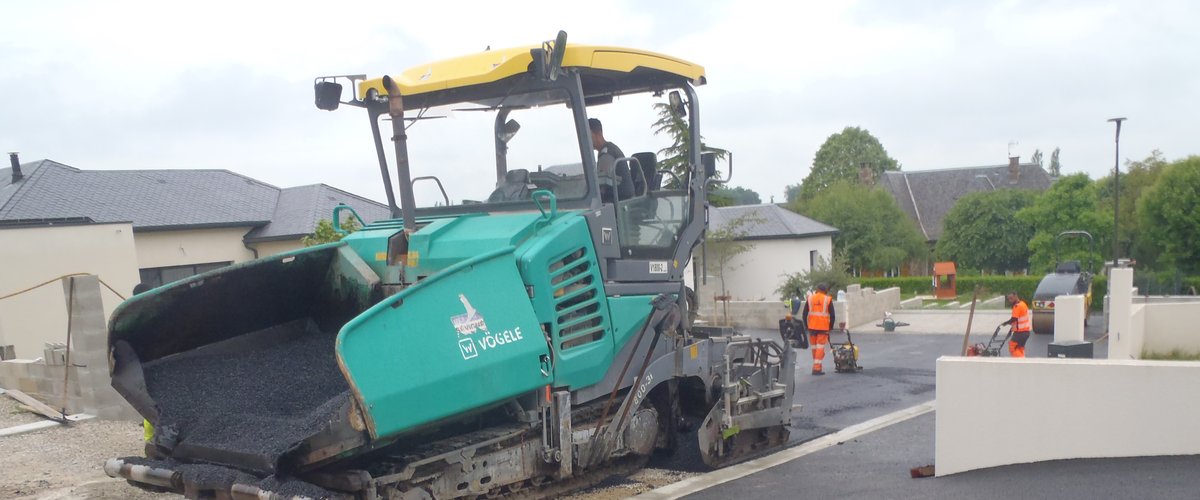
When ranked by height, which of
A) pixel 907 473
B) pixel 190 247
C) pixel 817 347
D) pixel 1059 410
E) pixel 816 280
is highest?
pixel 190 247

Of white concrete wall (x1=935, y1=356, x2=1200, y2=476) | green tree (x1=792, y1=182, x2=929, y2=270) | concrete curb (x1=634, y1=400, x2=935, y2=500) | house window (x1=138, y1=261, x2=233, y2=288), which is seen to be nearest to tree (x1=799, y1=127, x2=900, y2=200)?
green tree (x1=792, y1=182, x2=929, y2=270)

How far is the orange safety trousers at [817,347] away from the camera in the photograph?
1315 centimetres

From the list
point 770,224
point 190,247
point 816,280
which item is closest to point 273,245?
point 190,247

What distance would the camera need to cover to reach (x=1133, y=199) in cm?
3900

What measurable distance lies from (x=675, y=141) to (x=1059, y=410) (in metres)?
3.55

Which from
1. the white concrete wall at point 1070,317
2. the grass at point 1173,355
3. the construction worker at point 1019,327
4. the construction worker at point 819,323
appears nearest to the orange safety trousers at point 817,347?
the construction worker at point 819,323

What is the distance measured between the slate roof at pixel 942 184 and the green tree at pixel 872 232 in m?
11.4

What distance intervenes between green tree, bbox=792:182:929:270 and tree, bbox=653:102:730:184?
36493 mm

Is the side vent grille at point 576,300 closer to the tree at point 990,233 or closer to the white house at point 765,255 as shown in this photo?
the white house at point 765,255

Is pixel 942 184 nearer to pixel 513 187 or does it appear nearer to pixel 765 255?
pixel 765 255

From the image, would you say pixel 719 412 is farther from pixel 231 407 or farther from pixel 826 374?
pixel 826 374

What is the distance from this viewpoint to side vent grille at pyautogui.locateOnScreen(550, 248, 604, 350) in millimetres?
5809

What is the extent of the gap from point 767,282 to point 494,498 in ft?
95.5

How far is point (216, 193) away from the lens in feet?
75.4
